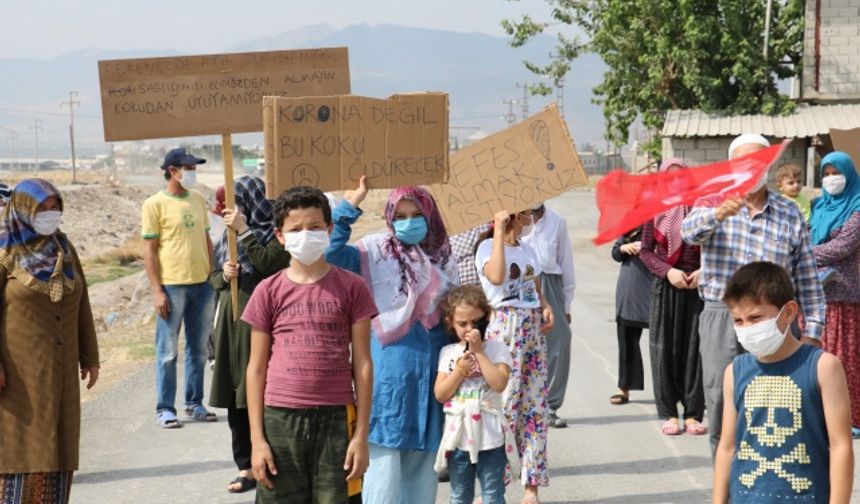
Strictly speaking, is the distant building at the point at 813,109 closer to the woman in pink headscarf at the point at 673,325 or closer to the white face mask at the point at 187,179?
the white face mask at the point at 187,179

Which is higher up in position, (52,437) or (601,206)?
(601,206)

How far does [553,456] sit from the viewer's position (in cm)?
884

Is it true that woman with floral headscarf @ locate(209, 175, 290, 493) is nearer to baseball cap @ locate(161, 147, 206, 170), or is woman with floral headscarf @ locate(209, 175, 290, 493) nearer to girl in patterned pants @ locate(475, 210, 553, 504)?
girl in patterned pants @ locate(475, 210, 553, 504)

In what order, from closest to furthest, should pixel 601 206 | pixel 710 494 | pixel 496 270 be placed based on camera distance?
1. pixel 601 206
2. pixel 496 270
3. pixel 710 494

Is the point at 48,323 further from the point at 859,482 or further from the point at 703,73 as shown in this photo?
the point at 703,73

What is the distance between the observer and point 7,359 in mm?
6359

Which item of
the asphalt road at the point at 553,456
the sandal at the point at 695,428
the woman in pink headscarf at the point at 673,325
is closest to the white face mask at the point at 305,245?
the asphalt road at the point at 553,456

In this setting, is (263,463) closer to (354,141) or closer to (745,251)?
(354,141)

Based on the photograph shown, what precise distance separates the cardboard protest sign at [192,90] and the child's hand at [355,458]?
7.73ft

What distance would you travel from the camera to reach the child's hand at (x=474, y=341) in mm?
6070

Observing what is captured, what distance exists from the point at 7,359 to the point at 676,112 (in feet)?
89.5

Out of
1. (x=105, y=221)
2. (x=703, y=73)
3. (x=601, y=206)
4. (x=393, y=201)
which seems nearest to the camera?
(x=393, y=201)

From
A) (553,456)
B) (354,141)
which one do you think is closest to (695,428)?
(553,456)

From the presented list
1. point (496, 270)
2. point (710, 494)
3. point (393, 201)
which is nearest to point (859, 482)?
point (710, 494)
